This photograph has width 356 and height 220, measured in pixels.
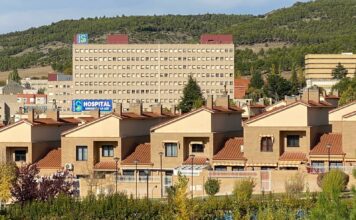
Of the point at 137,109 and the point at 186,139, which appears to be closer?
the point at 186,139

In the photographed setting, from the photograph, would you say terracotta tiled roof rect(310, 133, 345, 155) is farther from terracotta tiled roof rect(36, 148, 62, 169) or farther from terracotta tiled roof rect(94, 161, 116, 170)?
terracotta tiled roof rect(36, 148, 62, 169)

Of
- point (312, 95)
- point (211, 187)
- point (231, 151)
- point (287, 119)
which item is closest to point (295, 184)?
point (211, 187)

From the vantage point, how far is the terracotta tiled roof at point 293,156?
62891 mm

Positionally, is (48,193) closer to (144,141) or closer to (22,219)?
(22,219)

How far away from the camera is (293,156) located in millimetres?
63406

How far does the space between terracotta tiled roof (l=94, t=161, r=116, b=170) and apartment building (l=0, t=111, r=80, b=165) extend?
13.8 feet

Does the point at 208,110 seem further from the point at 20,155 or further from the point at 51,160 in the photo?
the point at 20,155

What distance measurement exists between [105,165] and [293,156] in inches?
449

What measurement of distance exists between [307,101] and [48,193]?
1732 cm

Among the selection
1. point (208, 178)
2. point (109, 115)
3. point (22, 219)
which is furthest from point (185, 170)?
A: point (22, 219)

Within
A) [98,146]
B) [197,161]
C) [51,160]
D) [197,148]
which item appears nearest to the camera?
[197,161]

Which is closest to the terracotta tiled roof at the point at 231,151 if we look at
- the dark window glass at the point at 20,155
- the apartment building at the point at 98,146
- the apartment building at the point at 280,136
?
the apartment building at the point at 280,136

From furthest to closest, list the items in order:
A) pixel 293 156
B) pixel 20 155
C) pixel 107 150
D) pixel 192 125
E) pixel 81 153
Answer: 1. pixel 20 155
2. pixel 107 150
3. pixel 81 153
4. pixel 192 125
5. pixel 293 156

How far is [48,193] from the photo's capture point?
2267 inches
